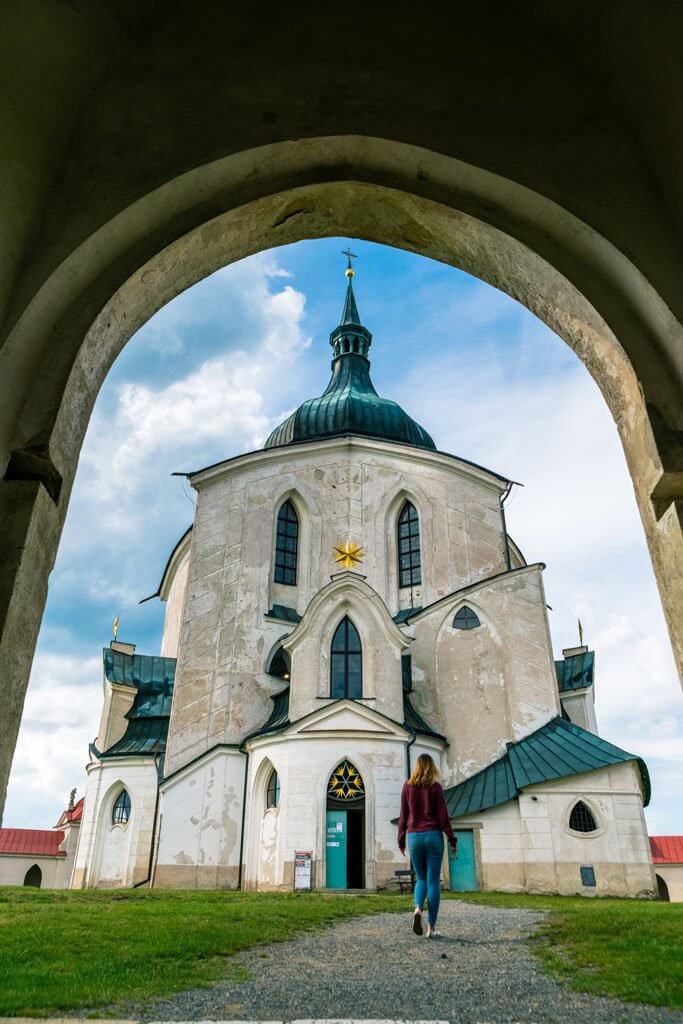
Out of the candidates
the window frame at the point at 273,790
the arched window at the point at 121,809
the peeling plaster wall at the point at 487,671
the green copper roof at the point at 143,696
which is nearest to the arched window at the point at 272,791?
the window frame at the point at 273,790

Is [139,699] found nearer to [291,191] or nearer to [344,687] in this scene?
[344,687]

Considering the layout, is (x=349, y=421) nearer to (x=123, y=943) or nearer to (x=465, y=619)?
(x=465, y=619)

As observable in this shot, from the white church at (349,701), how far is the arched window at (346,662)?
0.18 feet

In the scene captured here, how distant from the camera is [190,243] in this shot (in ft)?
12.5

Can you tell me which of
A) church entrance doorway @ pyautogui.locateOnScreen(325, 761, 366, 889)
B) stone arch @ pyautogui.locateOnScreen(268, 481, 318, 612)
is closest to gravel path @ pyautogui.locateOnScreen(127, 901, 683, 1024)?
church entrance doorway @ pyautogui.locateOnScreen(325, 761, 366, 889)

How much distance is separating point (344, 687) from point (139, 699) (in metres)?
10.9

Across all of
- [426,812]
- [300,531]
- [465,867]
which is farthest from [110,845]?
[426,812]

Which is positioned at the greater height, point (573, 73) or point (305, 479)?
point (305, 479)

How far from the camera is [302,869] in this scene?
60.0ft

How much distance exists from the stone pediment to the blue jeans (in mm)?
12391

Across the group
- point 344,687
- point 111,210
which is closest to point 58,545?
point 111,210

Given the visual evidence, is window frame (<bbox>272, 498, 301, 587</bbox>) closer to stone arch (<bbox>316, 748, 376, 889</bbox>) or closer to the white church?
the white church

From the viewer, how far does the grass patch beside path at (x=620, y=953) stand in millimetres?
5109

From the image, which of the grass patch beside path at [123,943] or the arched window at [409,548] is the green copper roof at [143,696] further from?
the grass patch beside path at [123,943]
